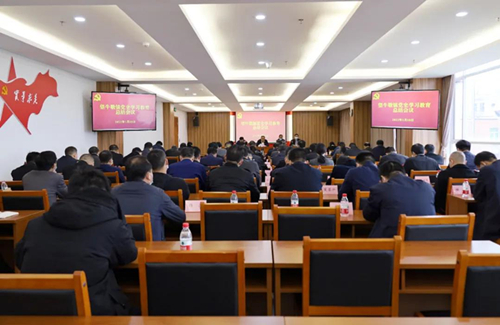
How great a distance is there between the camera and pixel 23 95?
6.80 metres

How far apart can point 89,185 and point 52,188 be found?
9.34ft

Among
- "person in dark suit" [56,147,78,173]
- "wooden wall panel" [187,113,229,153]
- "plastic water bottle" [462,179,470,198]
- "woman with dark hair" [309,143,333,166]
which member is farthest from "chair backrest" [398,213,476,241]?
"wooden wall panel" [187,113,229,153]

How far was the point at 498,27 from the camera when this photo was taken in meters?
6.17

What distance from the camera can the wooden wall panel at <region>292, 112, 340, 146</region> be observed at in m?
21.1

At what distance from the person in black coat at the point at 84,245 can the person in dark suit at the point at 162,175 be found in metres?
1.89

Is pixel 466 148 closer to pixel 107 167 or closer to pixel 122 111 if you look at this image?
pixel 107 167

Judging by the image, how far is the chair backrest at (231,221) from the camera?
2926 mm

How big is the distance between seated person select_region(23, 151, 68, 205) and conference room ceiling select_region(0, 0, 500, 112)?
1748mm

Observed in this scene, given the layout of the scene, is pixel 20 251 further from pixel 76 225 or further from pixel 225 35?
pixel 225 35

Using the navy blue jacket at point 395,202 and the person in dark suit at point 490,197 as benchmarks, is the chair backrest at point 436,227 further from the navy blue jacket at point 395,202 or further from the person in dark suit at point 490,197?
the person in dark suit at point 490,197

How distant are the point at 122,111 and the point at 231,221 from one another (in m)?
7.34

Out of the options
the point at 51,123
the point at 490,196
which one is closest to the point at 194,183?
the point at 490,196

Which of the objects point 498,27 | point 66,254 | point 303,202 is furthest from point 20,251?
point 498,27

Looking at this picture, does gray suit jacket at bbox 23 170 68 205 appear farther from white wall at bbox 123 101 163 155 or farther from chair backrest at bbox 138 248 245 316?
white wall at bbox 123 101 163 155
